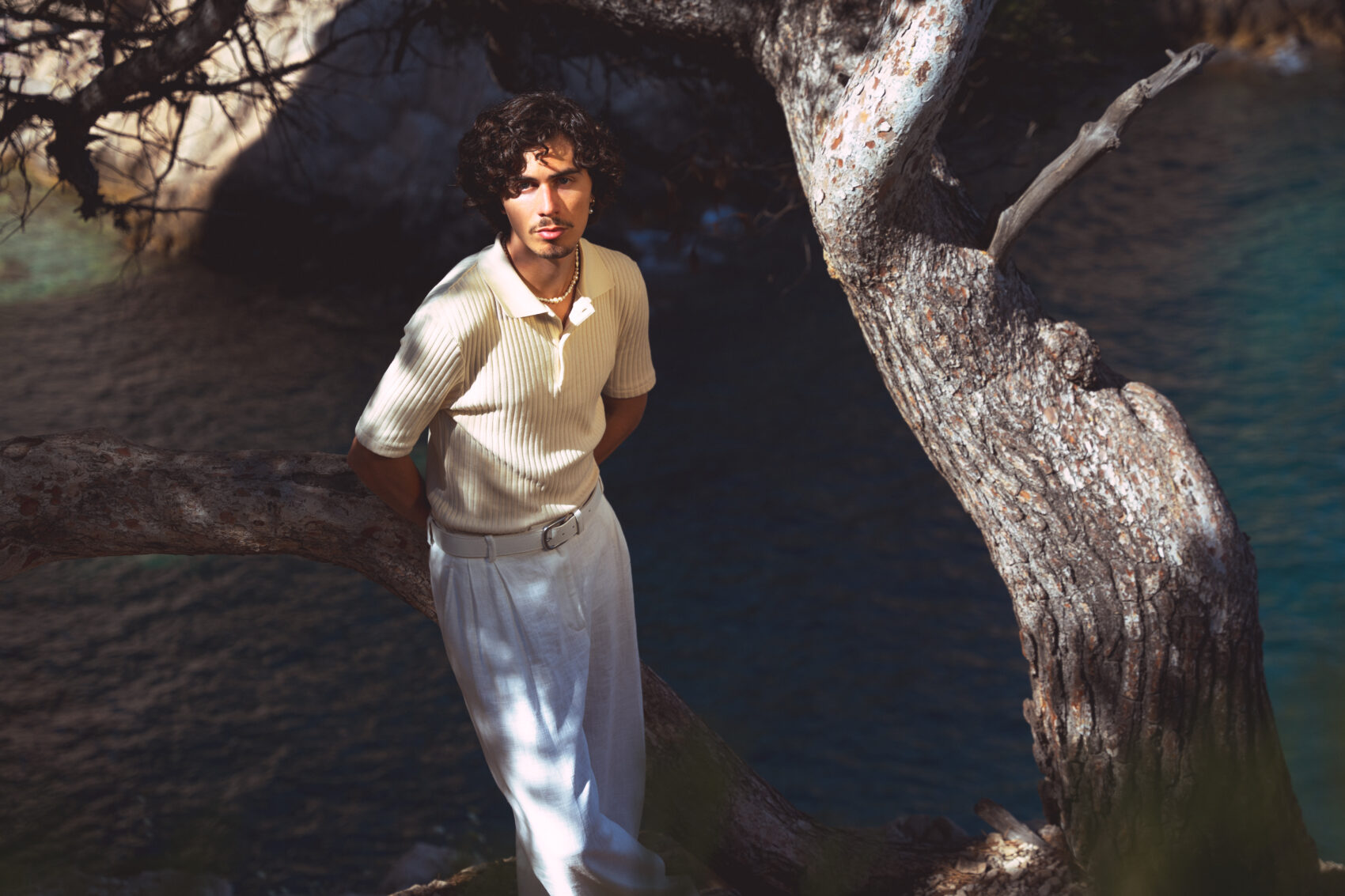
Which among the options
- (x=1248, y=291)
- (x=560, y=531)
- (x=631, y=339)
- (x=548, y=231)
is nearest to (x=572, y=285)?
(x=548, y=231)

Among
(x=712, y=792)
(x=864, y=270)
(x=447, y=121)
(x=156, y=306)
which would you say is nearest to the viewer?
(x=864, y=270)

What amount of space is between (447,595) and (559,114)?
994 mm

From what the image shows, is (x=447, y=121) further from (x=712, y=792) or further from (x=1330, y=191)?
(x=712, y=792)

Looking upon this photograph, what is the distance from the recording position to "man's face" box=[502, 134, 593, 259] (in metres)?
2.15

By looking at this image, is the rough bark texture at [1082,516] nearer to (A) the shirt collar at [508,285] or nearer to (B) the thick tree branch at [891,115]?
(B) the thick tree branch at [891,115]

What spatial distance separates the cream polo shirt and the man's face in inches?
3.2

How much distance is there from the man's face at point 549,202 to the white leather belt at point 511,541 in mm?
542

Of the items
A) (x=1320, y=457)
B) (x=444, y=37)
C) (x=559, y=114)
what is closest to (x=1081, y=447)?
(x=559, y=114)

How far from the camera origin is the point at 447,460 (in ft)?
7.42

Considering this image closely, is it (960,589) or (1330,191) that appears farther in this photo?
(1330,191)

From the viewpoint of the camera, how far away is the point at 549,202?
215 centimetres

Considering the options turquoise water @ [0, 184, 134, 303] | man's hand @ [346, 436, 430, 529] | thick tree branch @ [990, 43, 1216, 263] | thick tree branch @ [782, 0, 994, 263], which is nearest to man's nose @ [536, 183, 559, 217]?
man's hand @ [346, 436, 430, 529]

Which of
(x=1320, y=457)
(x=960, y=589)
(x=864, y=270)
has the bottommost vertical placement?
(x=960, y=589)

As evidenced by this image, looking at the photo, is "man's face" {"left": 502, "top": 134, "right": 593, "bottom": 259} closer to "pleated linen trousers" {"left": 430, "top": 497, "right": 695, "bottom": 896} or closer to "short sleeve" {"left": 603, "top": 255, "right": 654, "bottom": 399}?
"short sleeve" {"left": 603, "top": 255, "right": 654, "bottom": 399}
